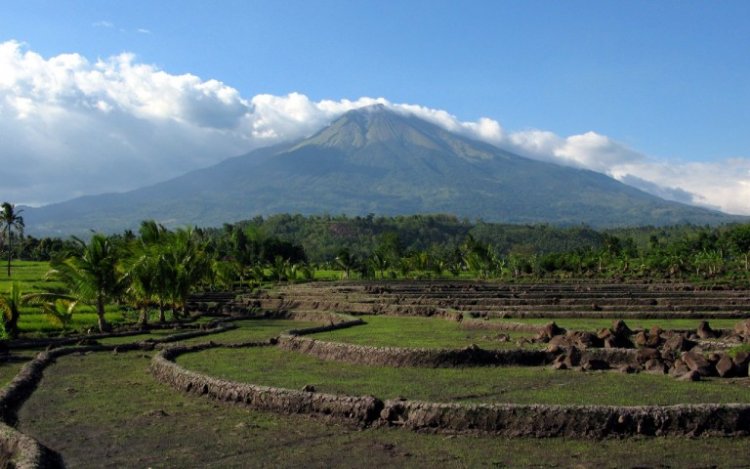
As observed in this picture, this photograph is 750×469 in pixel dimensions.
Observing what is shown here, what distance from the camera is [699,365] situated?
618 inches

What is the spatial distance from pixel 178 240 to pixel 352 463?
28508mm

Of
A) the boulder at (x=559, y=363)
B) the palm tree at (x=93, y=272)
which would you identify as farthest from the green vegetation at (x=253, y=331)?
the boulder at (x=559, y=363)

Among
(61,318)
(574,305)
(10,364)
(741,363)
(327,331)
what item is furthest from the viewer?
(574,305)

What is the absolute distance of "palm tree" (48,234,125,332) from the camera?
29469 millimetres

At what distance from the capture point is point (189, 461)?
1049cm

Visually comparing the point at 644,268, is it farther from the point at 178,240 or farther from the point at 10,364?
the point at 10,364

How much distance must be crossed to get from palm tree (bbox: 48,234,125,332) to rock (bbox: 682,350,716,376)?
74.0 feet

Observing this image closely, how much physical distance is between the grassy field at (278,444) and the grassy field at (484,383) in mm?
1759

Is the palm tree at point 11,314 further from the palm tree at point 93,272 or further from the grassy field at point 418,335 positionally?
the grassy field at point 418,335

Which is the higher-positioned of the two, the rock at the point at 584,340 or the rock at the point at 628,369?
the rock at the point at 584,340

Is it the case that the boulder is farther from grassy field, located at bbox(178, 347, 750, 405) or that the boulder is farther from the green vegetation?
the green vegetation

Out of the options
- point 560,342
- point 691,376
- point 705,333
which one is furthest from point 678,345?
point 705,333

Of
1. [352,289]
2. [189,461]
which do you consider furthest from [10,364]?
[352,289]

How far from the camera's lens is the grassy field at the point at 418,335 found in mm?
22141
